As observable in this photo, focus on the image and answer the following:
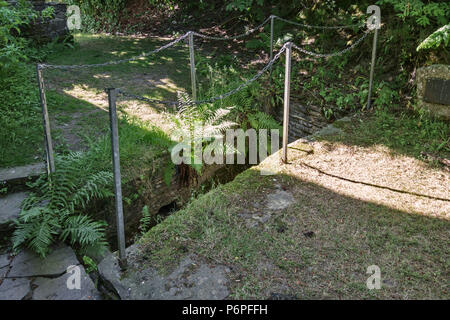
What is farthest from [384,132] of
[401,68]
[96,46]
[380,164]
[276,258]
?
[96,46]

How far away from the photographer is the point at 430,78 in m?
5.60

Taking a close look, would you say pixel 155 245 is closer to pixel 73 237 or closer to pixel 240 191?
pixel 73 237

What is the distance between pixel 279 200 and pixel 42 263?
7.42 ft

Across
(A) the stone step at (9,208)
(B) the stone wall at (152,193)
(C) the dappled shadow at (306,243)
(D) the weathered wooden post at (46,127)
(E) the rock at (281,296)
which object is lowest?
(B) the stone wall at (152,193)

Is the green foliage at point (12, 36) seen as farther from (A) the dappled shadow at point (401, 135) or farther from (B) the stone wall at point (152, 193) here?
(A) the dappled shadow at point (401, 135)

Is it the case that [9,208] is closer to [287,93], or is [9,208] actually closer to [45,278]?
[45,278]

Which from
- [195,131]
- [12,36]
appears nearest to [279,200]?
[195,131]

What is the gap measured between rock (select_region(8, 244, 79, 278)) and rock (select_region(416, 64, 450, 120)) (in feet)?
16.5

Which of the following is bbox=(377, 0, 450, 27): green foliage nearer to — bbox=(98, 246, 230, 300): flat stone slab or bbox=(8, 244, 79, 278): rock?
bbox=(98, 246, 230, 300): flat stone slab

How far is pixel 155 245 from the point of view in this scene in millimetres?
3449

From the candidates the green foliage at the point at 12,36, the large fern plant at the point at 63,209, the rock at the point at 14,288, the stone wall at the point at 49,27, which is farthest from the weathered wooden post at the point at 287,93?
the stone wall at the point at 49,27

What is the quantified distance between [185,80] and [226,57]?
49.4 inches

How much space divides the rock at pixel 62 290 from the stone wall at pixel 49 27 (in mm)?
7096

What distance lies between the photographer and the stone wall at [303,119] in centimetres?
678
